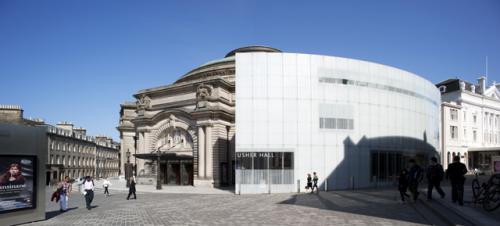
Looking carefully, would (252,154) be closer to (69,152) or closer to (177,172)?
(177,172)

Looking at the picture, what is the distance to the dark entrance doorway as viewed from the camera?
4541 centimetres

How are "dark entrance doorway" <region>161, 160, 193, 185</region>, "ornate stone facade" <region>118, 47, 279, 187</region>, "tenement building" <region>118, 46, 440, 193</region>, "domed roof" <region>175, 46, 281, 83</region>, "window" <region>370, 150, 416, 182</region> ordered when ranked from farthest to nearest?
"domed roof" <region>175, 46, 281, 83</region>, "dark entrance doorway" <region>161, 160, 193, 185</region>, "ornate stone facade" <region>118, 47, 279, 187</region>, "window" <region>370, 150, 416, 182</region>, "tenement building" <region>118, 46, 440, 193</region>

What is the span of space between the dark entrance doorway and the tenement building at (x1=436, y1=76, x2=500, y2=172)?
4551 cm

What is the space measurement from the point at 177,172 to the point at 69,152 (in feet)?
141

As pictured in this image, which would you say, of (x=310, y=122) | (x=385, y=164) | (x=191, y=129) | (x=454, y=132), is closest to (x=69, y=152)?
(x=191, y=129)

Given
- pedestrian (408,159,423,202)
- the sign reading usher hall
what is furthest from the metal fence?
pedestrian (408,159,423,202)

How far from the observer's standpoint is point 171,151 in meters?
47.5

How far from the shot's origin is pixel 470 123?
73.9 meters

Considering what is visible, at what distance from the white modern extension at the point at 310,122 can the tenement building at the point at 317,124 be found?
3.1 inches

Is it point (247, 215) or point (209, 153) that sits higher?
point (209, 153)

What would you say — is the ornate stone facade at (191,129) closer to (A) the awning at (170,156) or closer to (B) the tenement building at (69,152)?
(A) the awning at (170,156)

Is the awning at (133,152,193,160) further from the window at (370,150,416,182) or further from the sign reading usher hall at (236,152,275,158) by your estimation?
the window at (370,150,416,182)

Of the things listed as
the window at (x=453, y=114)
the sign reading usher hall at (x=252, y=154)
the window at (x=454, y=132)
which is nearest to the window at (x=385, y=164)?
the sign reading usher hall at (x=252, y=154)

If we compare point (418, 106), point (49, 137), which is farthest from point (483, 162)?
point (49, 137)
